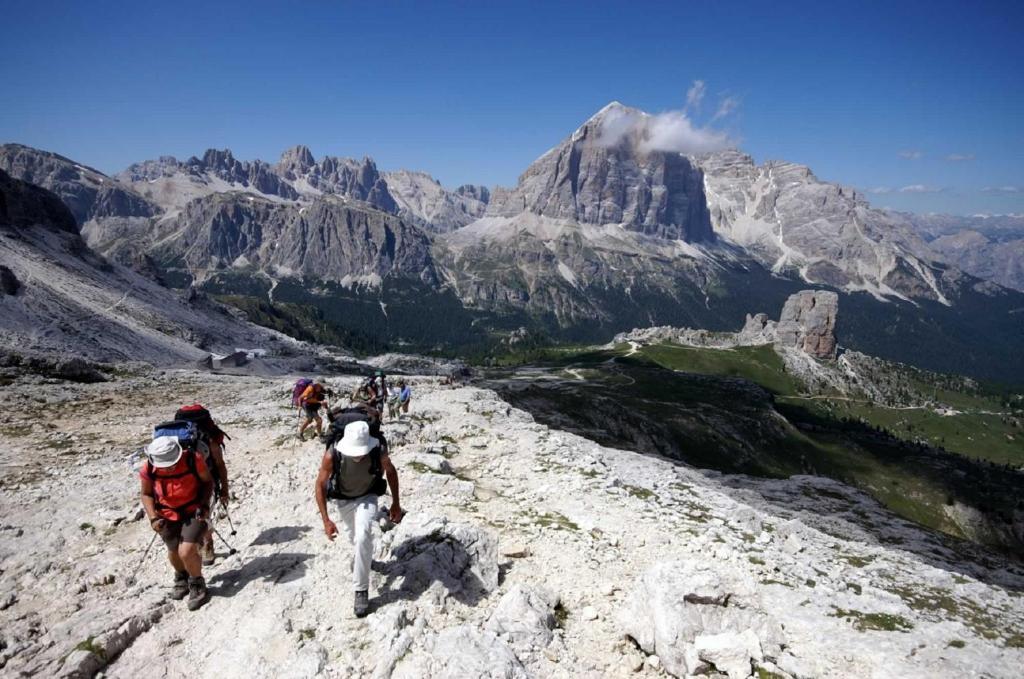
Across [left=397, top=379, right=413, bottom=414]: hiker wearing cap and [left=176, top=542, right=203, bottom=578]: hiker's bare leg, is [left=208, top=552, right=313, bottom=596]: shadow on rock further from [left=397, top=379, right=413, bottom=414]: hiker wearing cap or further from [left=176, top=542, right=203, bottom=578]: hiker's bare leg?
[left=397, top=379, right=413, bottom=414]: hiker wearing cap

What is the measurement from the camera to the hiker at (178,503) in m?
11.2

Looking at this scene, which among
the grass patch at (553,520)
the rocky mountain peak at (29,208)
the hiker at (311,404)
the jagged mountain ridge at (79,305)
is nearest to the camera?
the grass patch at (553,520)

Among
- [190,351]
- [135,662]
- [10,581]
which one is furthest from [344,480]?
[190,351]

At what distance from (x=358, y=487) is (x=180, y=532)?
413cm

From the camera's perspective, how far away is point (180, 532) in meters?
11.5

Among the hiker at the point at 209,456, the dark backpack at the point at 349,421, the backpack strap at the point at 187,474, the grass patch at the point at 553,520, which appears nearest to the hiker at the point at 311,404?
the hiker at the point at 209,456

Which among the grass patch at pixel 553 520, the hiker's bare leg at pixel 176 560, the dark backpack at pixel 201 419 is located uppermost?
the dark backpack at pixel 201 419

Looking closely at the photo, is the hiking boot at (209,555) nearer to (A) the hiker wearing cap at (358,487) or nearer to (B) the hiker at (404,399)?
(A) the hiker wearing cap at (358,487)

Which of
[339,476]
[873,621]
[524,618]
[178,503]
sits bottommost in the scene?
[873,621]

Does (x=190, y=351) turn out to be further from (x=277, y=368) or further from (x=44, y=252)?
(x=44, y=252)

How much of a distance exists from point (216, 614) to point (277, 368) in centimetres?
8687

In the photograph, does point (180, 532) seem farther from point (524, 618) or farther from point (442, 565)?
point (524, 618)

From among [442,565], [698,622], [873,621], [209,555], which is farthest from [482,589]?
[873,621]

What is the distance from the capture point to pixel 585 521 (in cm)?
1684
